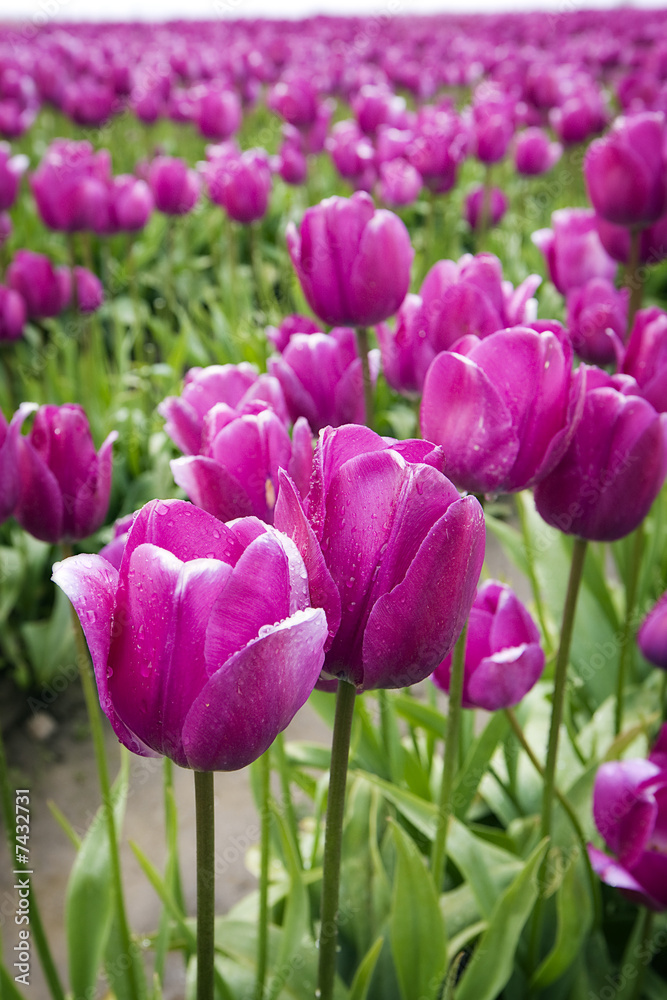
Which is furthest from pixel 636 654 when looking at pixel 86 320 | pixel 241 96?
pixel 241 96

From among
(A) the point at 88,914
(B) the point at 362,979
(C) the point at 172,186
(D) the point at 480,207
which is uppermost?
(C) the point at 172,186

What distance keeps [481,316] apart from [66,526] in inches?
20.4

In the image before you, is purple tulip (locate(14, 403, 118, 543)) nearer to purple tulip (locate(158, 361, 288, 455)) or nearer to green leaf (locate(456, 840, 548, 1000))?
purple tulip (locate(158, 361, 288, 455))

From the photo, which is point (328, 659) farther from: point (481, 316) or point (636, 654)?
point (636, 654)

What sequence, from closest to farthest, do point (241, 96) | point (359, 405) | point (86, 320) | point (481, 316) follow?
point (481, 316)
point (359, 405)
point (86, 320)
point (241, 96)

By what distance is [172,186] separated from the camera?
2.93 meters

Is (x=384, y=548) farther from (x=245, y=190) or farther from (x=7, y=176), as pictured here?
(x=7, y=176)

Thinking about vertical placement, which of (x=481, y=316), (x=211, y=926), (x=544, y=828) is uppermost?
(x=481, y=316)

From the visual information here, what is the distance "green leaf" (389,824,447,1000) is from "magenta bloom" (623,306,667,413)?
0.54 m

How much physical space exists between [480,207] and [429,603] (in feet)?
10.3

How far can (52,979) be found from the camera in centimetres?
113

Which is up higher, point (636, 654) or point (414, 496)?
point (414, 496)

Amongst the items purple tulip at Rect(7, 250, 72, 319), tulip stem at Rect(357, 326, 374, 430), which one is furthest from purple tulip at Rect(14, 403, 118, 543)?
purple tulip at Rect(7, 250, 72, 319)

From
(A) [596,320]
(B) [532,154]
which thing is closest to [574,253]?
(A) [596,320]
